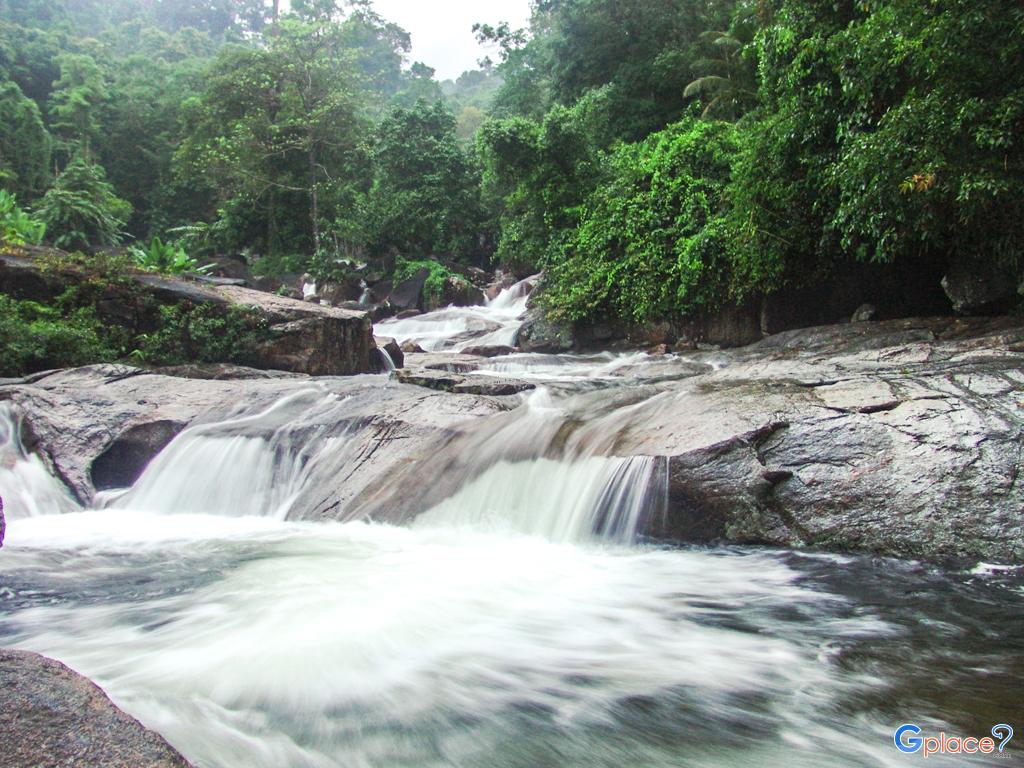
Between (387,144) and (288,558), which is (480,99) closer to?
(387,144)

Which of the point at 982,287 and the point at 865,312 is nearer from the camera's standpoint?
the point at 982,287

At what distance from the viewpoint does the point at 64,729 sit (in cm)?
181

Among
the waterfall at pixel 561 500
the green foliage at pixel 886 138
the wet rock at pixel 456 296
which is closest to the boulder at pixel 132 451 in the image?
the waterfall at pixel 561 500

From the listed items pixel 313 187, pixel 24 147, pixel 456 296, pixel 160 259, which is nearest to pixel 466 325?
pixel 456 296

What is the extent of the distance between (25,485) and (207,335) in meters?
5.31

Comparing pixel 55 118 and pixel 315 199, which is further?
pixel 55 118

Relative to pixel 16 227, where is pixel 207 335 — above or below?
below

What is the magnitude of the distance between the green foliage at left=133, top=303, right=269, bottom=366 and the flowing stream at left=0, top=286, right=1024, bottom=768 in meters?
5.77

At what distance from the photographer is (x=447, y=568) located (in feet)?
16.1

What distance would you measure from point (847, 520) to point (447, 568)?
2916 mm

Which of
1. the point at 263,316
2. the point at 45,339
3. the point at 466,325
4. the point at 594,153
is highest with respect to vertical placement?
the point at 594,153

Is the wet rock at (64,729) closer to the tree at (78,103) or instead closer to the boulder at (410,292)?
the boulder at (410,292)

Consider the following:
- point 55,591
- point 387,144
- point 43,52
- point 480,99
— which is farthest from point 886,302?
point 480,99

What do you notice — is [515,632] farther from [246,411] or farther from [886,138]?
[886,138]
